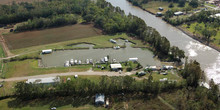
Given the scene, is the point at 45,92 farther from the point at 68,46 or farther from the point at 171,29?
the point at 171,29

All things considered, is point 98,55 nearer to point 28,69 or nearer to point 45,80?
point 45,80

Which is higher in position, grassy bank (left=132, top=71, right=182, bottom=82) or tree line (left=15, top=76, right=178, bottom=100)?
tree line (left=15, top=76, right=178, bottom=100)

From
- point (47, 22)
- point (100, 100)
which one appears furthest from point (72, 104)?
point (47, 22)

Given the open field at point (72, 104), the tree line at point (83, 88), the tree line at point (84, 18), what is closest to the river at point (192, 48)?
the tree line at point (84, 18)

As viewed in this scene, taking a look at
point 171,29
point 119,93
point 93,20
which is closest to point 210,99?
point 119,93

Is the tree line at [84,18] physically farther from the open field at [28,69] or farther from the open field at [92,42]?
the open field at [28,69]

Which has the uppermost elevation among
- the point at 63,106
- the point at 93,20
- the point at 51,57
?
the point at 93,20

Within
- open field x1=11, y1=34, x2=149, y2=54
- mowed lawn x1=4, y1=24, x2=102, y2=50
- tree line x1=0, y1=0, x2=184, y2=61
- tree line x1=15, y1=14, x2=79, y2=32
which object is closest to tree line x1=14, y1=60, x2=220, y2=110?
tree line x1=0, y1=0, x2=184, y2=61

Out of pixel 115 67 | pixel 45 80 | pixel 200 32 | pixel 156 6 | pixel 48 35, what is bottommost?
pixel 45 80

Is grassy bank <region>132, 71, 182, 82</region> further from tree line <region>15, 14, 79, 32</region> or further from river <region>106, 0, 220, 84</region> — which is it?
tree line <region>15, 14, 79, 32</region>
